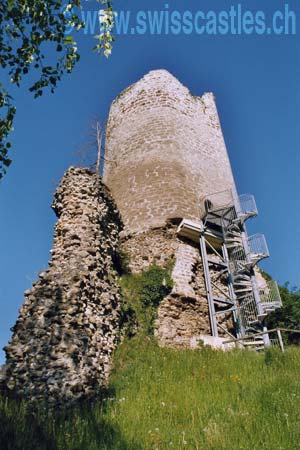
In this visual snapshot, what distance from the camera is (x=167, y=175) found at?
1324 centimetres

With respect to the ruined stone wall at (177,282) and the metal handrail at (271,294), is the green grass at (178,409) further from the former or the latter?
the metal handrail at (271,294)

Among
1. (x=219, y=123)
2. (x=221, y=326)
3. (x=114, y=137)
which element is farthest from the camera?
(x=219, y=123)

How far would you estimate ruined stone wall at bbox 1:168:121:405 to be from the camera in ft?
20.7

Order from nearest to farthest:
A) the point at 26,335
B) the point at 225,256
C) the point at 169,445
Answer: the point at 169,445
the point at 26,335
the point at 225,256

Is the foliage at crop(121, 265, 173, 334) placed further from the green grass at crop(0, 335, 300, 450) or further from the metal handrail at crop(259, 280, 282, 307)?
the metal handrail at crop(259, 280, 282, 307)

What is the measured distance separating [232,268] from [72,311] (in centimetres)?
672

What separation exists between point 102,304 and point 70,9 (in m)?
5.60

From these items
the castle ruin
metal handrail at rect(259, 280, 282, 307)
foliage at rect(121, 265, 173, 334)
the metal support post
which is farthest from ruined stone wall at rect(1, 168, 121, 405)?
metal handrail at rect(259, 280, 282, 307)

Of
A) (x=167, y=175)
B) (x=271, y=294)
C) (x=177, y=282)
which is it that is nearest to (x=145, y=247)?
(x=177, y=282)

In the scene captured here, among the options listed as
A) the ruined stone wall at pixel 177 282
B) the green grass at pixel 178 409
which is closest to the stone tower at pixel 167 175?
the ruined stone wall at pixel 177 282

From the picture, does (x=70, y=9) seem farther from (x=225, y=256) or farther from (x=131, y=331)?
(x=225, y=256)

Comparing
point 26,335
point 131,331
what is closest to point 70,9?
point 26,335

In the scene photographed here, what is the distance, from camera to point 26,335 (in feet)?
22.6

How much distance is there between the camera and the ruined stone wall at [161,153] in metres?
12.8
